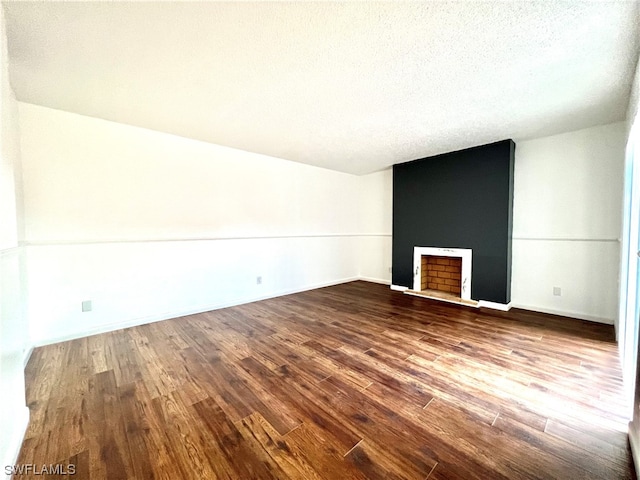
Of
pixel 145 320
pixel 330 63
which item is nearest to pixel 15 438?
pixel 145 320

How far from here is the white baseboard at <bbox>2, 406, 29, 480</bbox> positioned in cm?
115

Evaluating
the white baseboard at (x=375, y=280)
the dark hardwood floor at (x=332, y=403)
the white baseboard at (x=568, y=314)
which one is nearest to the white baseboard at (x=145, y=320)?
the dark hardwood floor at (x=332, y=403)

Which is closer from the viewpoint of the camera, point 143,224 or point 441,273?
point 143,224

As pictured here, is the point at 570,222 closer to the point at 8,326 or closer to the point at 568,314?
the point at 568,314

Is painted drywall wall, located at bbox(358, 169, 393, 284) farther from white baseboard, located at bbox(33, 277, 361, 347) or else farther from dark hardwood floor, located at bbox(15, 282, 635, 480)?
dark hardwood floor, located at bbox(15, 282, 635, 480)

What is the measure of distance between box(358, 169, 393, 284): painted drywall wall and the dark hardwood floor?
8.61 ft

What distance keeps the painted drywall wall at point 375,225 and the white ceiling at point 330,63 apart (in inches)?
95.5

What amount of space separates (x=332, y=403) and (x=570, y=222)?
372cm

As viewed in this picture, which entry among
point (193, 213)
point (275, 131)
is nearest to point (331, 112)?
point (275, 131)

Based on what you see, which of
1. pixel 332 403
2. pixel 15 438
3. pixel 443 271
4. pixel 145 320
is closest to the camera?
pixel 15 438

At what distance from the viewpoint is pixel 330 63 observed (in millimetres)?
1803

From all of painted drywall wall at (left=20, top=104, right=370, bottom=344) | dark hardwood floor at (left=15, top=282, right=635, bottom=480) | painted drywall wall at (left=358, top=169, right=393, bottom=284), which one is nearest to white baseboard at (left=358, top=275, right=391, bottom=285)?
painted drywall wall at (left=358, top=169, right=393, bottom=284)

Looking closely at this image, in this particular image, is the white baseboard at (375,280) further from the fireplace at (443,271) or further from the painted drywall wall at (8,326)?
the painted drywall wall at (8,326)

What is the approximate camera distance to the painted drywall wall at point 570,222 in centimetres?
299
